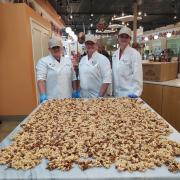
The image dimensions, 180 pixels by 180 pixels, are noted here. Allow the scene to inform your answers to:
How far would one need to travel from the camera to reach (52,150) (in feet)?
4.42

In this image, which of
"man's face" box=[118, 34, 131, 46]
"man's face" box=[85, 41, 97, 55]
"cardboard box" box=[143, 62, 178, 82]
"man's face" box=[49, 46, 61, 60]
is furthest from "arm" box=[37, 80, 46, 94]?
"cardboard box" box=[143, 62, 178, 82]

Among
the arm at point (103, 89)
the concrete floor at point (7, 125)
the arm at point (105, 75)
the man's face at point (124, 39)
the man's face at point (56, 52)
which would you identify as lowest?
the concrete floor at point (7, 125)

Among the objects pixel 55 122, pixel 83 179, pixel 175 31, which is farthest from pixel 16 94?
pixel 175 31

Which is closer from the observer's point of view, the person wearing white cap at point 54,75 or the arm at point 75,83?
the person wearing white cap at point 54,75

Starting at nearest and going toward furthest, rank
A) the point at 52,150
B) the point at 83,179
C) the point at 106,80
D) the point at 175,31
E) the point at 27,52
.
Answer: the point at 83,179
the point at 52,150
the point at 106,80
the point at 27,52
the point at 175,31

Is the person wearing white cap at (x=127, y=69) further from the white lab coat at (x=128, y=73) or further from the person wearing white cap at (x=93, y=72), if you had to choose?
the person wearing white cap at (x=93, y=72)

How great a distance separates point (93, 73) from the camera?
2887 millimetres

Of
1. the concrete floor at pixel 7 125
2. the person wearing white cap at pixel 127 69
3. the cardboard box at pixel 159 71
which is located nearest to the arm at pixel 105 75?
the person wearing white cap at pixel 127 69

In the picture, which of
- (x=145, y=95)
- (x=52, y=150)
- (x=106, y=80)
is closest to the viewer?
(x=52, y=150)

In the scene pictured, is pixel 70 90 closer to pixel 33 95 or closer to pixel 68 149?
pixel 68 149

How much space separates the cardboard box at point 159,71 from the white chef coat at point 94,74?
4.27ft

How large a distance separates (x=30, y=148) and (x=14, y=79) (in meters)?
3.69

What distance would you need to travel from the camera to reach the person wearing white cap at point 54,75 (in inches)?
116

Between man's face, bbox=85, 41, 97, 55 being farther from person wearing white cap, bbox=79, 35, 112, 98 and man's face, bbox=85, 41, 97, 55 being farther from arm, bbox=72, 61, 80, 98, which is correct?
arm, bbox=72, 61, 80, 98
